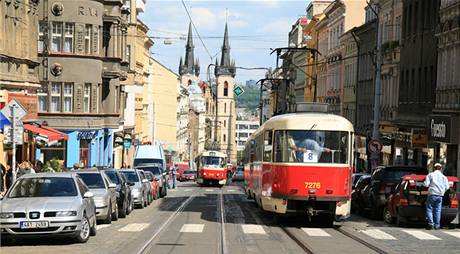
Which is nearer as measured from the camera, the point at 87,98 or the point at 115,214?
the point at 115,214

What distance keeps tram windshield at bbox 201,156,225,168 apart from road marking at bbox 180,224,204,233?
40925mm

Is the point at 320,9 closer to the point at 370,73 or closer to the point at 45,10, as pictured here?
the point at 370,73

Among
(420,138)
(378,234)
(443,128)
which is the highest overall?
(443,128)

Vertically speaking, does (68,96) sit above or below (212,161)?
above

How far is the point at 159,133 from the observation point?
4181 inches

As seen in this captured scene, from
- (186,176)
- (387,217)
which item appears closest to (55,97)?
(387,217)

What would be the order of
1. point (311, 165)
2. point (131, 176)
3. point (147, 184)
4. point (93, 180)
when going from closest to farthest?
point (311, 165) → point (93, 180) → point (131, 176) → point (147, 184)

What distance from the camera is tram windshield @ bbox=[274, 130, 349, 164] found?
22688 mm

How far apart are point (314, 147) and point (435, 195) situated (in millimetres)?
3289

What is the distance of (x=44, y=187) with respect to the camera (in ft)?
60.5

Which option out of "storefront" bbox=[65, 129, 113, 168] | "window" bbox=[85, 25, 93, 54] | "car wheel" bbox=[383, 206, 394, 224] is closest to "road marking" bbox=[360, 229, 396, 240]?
"car wheel" bbox=[383, 206, 394, 224]

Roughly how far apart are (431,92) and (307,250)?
88.2 ft

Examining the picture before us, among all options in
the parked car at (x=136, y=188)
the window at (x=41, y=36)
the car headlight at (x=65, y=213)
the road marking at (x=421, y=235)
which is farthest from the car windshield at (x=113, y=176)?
the window at (x=41, y=36)

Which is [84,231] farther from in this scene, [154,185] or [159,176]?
[159,176]
